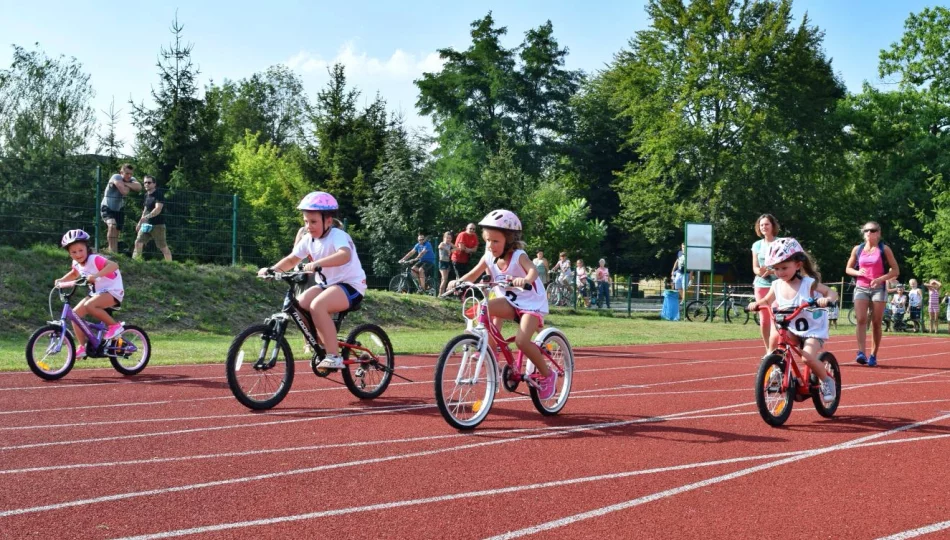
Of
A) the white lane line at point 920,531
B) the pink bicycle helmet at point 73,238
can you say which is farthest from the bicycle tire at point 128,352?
the white lane line at point 920,531

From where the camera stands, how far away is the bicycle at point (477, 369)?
693 centimetres

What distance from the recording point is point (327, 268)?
328 inches

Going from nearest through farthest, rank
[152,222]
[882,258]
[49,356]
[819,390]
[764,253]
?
[819,390]
[49,356]
[764,253]
[882,258]
[152,222]

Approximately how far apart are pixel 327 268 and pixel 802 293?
3.98 meters

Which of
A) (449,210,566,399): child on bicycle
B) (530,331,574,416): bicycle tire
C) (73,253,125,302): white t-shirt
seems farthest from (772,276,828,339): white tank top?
(73,253,125,302): white t-shirt

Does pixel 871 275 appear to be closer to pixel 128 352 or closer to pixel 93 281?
pixel 128 352

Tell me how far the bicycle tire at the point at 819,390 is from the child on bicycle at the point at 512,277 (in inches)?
87.6

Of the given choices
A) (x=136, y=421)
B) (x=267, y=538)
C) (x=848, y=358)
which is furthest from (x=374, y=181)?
(x=267, y=538)

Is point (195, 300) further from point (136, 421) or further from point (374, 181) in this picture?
point (374, 181)

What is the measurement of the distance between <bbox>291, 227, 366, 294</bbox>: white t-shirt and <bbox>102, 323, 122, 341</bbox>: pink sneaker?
316 centimetres

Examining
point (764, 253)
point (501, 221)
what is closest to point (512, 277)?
point (501, 221)

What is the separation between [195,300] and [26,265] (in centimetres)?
315

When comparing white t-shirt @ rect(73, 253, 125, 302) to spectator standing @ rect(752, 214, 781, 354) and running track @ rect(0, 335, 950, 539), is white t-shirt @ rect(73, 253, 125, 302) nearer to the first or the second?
running track @ rect(0, 335, 950, 539)

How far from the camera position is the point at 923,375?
39.7 feet
